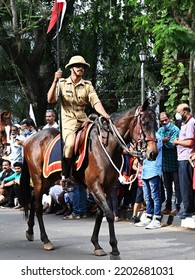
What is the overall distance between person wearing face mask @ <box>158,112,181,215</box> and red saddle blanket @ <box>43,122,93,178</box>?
3195 millimetres

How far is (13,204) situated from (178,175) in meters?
6.18

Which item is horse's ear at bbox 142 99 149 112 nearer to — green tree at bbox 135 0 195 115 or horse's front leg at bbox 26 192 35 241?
horse's front leg at bbox 26 192 35 241

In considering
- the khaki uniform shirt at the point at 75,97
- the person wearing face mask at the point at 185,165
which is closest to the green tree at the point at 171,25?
the person wearing face mask at the point at 185,165

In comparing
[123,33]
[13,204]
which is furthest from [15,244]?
[123,33]

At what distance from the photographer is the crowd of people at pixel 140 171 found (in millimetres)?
10430

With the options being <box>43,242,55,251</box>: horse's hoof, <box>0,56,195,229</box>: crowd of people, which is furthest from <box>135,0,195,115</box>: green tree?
<box>43,242,55,251</box>: horse's hoof

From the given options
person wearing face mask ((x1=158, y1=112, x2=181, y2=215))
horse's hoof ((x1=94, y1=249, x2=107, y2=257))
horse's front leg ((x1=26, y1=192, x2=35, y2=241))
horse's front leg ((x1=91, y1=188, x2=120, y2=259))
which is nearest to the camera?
horse's front leg ((x1=91, y1=188, x2=120, y2=259))

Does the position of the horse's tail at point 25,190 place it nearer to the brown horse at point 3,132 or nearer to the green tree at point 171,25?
the green tree at point 171,25

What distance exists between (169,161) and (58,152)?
361 cm

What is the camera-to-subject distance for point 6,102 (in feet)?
105

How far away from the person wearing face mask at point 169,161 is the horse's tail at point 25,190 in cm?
296

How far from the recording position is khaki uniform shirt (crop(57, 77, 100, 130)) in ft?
34.2

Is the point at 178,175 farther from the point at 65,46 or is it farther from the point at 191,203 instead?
the point at 65,46

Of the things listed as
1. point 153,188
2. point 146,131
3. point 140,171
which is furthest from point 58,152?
point 140,171
